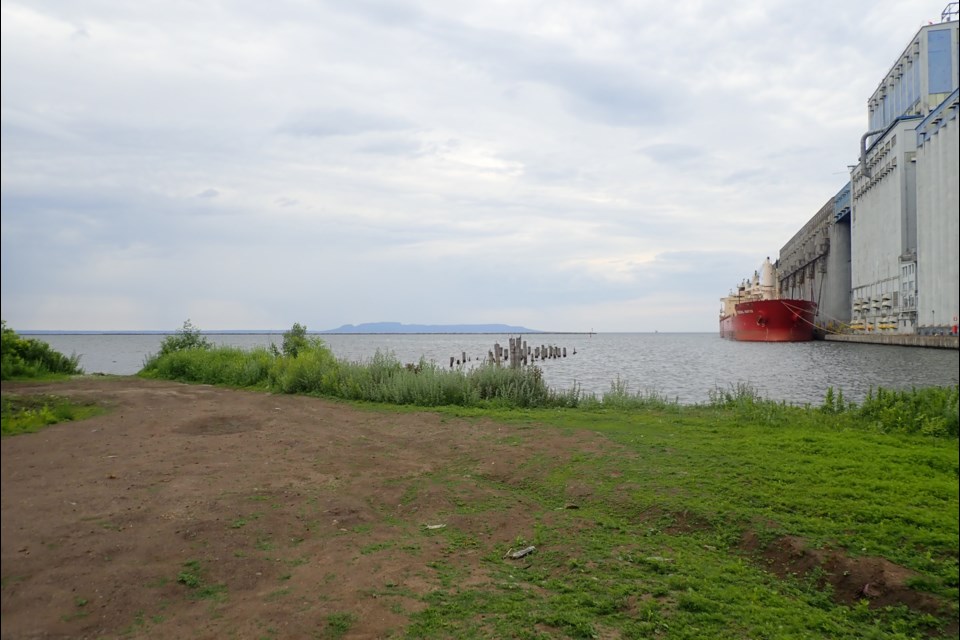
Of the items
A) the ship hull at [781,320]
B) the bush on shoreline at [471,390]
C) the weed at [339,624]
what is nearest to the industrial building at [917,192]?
the bush on shoreline at [471,390]

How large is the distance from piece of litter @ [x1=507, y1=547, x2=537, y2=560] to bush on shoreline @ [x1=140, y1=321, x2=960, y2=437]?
20.4ft

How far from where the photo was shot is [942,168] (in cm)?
176

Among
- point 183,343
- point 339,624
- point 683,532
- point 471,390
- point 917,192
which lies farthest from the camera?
point 183,343

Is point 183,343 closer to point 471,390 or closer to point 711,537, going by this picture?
point 471,390

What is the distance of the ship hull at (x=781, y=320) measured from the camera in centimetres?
6338

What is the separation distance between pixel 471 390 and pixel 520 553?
9.29 metres

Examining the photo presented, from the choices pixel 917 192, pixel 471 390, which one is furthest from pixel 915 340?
pixel 917 192

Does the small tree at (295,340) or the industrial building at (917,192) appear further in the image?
the small tree at (295,340)

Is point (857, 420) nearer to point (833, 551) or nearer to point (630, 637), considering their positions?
point (833, 551)

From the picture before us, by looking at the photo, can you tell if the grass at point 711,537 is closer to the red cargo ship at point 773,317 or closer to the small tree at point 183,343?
the small tree at point 183,343

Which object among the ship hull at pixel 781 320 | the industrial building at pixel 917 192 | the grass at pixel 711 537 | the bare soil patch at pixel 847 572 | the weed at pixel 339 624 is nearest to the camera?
the industrial building at pixel 917 192

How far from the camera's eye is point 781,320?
6384 centimetres

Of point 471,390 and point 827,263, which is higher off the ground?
point 827,263

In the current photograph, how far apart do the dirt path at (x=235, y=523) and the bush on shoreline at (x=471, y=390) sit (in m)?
3.92
